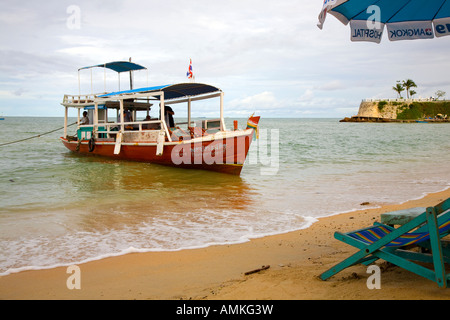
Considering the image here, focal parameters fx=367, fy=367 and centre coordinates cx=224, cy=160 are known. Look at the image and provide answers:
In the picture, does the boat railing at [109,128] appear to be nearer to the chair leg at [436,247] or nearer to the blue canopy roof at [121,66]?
the blue canopy roof at [121,66]

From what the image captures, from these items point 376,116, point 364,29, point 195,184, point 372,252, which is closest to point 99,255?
point 372,252

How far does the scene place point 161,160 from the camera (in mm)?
13891

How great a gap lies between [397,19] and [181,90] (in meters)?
10.2

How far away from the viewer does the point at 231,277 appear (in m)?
3.95

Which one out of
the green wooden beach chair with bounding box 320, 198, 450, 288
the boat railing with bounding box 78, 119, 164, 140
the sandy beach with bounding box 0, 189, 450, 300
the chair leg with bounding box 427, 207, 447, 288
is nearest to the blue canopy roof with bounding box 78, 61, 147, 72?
the boat railing with bounding box 78, 119, 164, 140

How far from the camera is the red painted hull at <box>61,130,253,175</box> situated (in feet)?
40.7

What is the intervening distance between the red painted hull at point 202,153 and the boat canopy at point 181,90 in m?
2.01

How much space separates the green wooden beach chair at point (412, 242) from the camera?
281 cm

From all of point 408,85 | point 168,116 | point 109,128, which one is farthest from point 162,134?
point 408,85

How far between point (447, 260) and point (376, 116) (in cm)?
9763

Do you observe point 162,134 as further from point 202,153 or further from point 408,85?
point 408,85

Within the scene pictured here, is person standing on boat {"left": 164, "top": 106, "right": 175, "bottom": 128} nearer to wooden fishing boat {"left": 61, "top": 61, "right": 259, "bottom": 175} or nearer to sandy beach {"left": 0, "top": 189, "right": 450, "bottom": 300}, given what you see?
wooden fishing boat {"left": 61, "top": 61, "right": 259, "bottom": 175}

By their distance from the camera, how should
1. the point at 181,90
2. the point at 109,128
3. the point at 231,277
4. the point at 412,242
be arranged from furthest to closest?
1. the point at 109,128
2. the point at 181,90
3. the point at 231,277
4. the point at 412,242

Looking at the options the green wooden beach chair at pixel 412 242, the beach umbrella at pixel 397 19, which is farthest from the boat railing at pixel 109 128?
the green wooden beach chair at pixel 412 242
